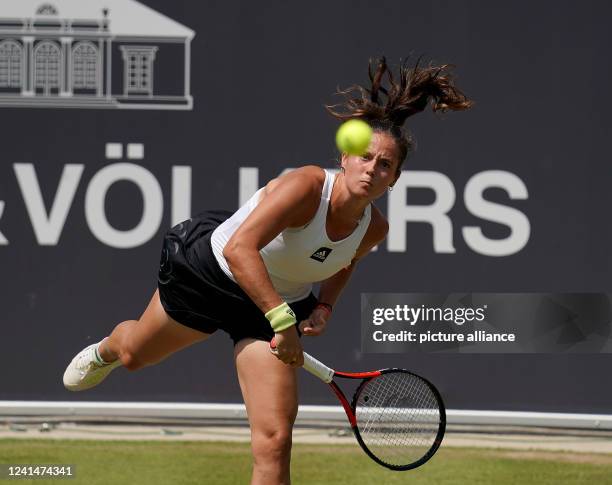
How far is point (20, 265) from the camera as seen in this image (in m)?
6.35

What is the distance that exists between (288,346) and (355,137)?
69 cm

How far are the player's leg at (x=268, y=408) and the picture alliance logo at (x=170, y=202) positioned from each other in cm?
264

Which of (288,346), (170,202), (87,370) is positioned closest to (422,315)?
(170,202)

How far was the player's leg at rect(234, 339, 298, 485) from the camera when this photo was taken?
144 inches

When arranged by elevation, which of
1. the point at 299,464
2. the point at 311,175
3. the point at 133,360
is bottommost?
the point at 299,464

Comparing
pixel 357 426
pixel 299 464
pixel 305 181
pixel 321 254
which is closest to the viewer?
pixel 305 181

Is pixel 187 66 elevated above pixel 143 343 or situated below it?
above

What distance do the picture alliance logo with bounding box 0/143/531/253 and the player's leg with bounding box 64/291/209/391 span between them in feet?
5.72

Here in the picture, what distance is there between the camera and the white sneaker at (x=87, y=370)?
4684 millimetres

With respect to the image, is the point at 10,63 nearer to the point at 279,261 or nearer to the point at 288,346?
the point at 279,261

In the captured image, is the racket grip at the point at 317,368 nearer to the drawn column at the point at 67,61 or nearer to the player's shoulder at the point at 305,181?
the player's shoulder at the point at 305,181

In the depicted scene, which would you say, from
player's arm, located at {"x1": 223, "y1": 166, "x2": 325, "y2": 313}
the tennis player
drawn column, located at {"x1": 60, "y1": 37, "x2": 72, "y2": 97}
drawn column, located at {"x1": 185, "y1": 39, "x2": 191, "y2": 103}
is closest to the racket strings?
the tennis player

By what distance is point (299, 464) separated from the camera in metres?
5.51

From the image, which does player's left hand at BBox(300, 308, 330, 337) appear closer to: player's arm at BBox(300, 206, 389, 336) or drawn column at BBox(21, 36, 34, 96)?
player's arm at BBox(300, 206, 389, 336)
